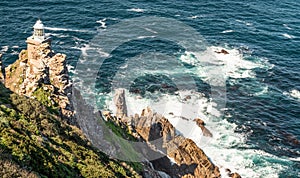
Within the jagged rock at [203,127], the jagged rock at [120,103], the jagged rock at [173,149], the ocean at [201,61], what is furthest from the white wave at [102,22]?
the jagged rock at [173,149]

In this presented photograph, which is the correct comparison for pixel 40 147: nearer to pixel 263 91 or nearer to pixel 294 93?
pixel 263 91

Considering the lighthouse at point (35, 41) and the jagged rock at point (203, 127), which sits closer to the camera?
the lighthouse at point (35, 41)

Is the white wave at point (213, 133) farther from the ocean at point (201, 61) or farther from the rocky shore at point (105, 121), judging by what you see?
the rocky shore at point (105, 121)

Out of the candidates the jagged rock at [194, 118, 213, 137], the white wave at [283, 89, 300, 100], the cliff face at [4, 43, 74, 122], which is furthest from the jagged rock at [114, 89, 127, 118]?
the white wave at [283, 89, 300, 100]

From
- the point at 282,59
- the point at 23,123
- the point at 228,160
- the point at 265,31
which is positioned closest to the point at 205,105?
the point at 228,160

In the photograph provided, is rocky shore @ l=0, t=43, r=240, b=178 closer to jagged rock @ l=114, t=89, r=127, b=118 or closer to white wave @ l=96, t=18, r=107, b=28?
jagged rock @ l=114, t=89, r=127, b=118

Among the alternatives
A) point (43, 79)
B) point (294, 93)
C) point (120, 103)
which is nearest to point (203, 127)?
point (120, 103)
